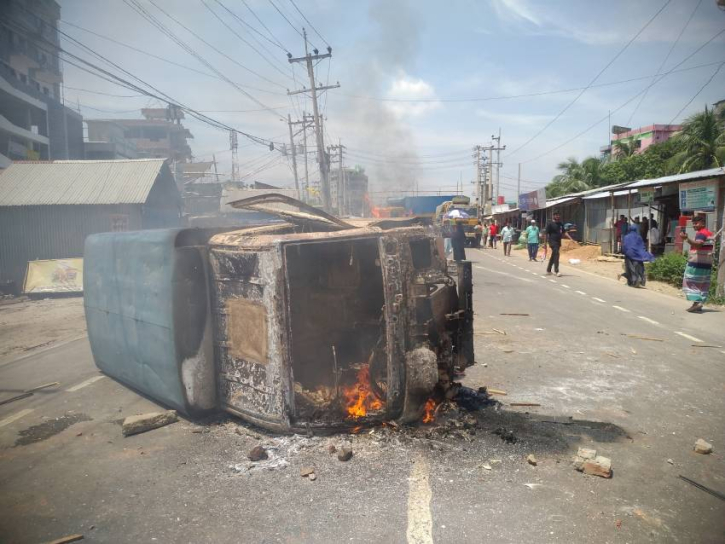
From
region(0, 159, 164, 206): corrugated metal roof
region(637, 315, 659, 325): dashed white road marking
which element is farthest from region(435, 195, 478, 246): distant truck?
region(637, 315, 659, 325): dashed white road marking

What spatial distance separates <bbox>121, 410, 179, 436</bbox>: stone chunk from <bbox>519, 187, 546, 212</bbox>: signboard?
28563mm

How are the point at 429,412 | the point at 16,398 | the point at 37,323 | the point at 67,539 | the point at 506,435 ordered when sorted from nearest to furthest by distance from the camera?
the point at 67,539 → the point at 506,435 → the point at 429,412 → the point at 16,398 → the point at 37,323

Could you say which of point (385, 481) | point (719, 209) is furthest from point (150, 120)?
point (385, 481)

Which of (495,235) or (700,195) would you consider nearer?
(700,195)

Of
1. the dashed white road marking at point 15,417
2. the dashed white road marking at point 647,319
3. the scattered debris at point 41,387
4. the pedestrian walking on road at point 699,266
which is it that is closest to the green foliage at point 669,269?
the pedestrian walking on road at point 699,266

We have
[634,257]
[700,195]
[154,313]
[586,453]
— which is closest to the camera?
[586,453]

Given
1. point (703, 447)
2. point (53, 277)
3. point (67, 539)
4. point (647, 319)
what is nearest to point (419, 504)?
point (67, 539)

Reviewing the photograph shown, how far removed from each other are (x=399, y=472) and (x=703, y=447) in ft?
7.99

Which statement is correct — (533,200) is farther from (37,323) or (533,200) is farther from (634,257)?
(37,323)

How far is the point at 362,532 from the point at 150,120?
70.6 metres

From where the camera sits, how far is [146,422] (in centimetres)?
421

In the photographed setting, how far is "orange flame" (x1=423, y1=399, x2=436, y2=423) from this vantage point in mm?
4051

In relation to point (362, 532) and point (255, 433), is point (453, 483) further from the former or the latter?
point (255, 433)

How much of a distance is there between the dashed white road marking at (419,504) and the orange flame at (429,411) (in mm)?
527
